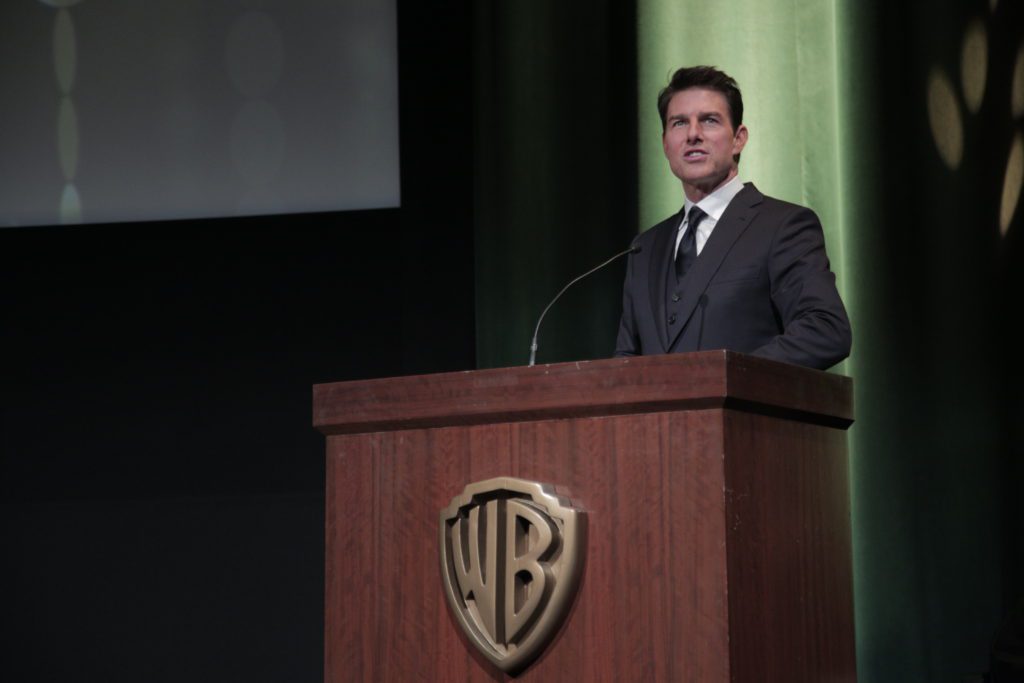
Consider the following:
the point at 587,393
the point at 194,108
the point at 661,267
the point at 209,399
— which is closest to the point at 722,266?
the point at 661,267

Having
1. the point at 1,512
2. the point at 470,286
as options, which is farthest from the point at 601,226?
the point at 1,512

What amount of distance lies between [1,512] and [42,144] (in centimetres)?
96

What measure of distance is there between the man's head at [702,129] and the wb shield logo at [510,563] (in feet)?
3.00

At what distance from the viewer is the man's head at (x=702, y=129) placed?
224 centimetres

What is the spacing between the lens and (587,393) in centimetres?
147

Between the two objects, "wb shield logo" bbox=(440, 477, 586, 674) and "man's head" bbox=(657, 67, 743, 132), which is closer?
"wb shield logo" bbox=(440, 477, 586, 674)

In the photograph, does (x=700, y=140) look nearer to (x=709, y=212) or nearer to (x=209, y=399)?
(x=709, y=212)

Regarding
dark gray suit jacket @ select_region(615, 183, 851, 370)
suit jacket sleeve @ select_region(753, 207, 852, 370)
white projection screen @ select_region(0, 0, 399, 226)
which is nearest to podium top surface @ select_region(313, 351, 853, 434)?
suit jacket sleeve @ select_region(753, 207, 852, 370)

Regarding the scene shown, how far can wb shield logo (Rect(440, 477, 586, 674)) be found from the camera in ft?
4.77

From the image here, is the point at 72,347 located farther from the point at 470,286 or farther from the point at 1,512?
the point at 470,286

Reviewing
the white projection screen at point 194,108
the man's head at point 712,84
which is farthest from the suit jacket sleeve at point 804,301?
the white projection screen at point 194,108

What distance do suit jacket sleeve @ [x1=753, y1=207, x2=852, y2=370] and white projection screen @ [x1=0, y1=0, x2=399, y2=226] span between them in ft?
5.00

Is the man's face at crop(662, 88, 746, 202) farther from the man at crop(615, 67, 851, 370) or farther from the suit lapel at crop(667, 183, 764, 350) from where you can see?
the suit lapel at crop(667, 183, 764, 350)

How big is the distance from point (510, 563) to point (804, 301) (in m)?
0.73
